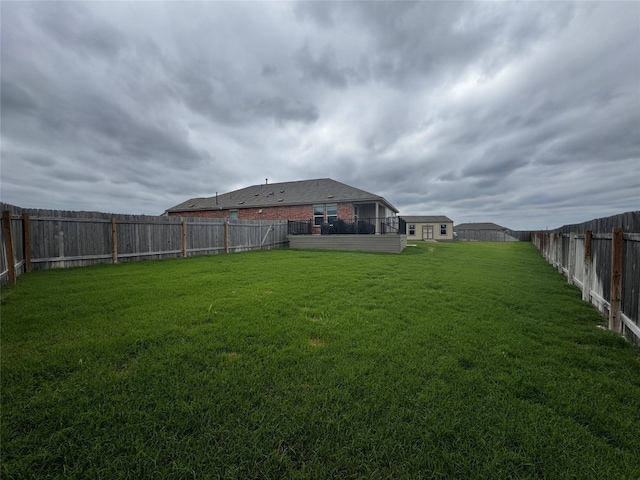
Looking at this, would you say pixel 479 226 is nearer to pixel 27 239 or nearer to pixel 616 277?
pixel 616 277

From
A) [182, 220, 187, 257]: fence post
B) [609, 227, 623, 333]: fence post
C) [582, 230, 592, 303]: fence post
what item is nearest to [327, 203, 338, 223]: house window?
[182, 220, 187, 257]: fence post

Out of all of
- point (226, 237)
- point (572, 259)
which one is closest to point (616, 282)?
point (572, 259)

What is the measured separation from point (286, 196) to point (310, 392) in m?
21.8

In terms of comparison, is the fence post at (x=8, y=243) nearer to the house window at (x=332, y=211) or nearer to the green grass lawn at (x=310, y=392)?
the green grass lawn at (x=310, y=392)

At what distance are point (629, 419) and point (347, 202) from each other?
18547mm

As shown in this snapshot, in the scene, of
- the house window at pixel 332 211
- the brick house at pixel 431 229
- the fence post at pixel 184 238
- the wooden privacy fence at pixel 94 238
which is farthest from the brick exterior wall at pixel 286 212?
the brick house at pixel 431 229

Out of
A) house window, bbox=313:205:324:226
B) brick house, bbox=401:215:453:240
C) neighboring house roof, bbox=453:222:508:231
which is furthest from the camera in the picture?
neighboring house roof, bbox=453:222:508:231

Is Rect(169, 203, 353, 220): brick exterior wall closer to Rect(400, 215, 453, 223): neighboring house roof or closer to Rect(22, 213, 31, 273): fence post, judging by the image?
Rect(22, 213, 31, 273): fence post

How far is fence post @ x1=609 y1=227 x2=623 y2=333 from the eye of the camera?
3752mm

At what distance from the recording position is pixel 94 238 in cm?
907

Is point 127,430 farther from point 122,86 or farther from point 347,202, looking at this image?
point 347,202

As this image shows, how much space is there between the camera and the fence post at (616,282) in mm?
3752

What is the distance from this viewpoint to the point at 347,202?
20000 mm

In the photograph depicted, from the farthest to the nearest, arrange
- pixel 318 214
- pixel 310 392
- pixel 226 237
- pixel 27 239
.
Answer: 1. pixel 318 214
2. pixel 226 237
3. pixel 27 239
4. pixel 310 392
